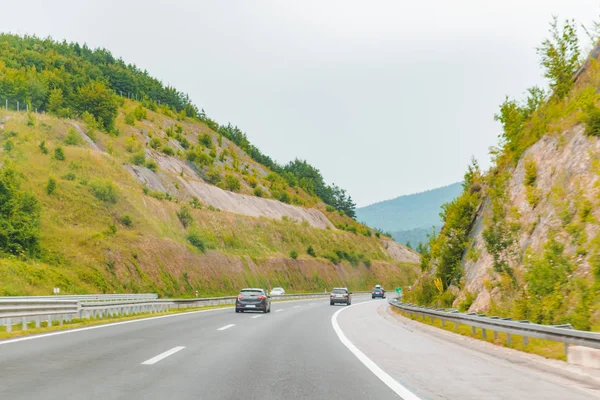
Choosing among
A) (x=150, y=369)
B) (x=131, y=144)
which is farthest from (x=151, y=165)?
(x=150, y=369)

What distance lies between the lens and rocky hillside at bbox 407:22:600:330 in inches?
589

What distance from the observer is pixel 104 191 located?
58.6 metres

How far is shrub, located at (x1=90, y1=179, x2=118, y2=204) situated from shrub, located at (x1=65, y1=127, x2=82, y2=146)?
55.7 feet

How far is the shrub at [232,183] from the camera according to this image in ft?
340

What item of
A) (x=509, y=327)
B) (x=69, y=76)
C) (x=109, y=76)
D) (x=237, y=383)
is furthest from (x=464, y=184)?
(x=109, y=76)

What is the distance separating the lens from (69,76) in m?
112

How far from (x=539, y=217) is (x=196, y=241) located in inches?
1906

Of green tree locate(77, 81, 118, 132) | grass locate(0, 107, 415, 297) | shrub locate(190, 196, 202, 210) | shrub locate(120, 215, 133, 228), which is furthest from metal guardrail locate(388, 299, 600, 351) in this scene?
green tree locate(77, 81, 118, 132)

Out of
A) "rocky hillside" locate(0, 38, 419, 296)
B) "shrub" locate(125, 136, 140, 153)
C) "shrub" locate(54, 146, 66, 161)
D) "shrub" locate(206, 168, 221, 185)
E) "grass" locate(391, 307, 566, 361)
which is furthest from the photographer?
"shrub" locate(206, 168, 221, 185)

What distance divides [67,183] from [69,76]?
63.5m

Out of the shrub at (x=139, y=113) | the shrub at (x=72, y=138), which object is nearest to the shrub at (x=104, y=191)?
the shrub at (x=72, y=138)

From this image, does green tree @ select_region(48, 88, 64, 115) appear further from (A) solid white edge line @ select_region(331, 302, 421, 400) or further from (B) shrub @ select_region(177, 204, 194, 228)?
(A) solid white edge line @ select_region(331, 302, 421, 400)

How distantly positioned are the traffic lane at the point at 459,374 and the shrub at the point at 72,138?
68295 mm

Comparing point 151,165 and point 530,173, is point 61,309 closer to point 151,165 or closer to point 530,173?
point 530,173
